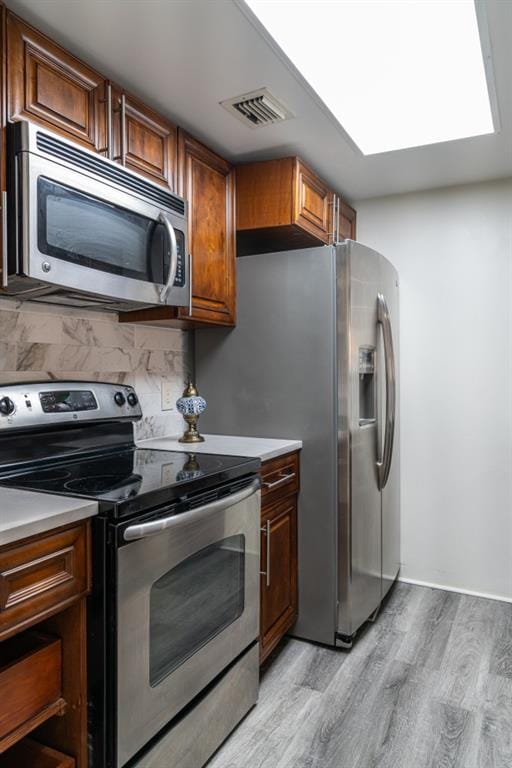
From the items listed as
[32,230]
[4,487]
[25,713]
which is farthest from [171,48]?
[25,713]

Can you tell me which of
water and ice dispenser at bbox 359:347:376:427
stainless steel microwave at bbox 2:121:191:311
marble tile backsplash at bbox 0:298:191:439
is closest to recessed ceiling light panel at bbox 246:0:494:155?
stainless steel microwave at bbox 2:121:191:311

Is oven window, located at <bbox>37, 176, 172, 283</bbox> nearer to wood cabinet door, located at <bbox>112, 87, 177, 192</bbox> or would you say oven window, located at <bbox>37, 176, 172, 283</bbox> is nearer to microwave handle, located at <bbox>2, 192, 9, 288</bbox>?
microwave handle, located at <bbox>2, 192, 9, 288</bbox>

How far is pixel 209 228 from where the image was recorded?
227cm

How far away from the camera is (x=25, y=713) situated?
114 cm

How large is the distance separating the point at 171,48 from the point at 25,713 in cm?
181

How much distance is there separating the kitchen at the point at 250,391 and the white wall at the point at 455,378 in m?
0.01

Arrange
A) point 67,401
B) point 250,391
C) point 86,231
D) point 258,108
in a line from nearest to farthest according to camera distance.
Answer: point 86,231
point 67,401
point 258,108
point 250,391

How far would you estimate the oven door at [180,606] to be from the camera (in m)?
1.26

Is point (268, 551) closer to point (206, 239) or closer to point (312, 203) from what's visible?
point (206, 239)

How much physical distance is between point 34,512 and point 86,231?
0.85 meters

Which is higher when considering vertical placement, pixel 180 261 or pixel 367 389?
pixel 180 261

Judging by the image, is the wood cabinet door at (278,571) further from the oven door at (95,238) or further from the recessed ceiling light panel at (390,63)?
the recessed ceiling light panel at (390,63)

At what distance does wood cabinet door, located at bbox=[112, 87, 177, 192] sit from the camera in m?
1.76

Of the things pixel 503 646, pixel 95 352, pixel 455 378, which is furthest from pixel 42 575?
pixel 455 378
